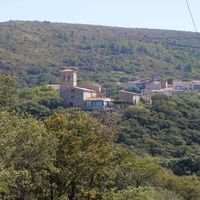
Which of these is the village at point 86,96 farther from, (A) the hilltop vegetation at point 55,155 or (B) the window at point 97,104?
(A) the hilltop vegetation at point 55,155

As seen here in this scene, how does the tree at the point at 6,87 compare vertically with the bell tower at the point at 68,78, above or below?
below

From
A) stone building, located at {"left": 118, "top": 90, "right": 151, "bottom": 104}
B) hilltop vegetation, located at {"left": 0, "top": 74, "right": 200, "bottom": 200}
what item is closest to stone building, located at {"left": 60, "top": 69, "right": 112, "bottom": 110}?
stone building, located at {"left": 118, "top": 90, "right": 151, "bottom": 104}

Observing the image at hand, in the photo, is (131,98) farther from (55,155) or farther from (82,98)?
(55,155)

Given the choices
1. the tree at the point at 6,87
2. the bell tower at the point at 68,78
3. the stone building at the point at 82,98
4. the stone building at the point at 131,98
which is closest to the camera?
the tree at the point at 6,87

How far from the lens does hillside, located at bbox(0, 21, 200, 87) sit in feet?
439

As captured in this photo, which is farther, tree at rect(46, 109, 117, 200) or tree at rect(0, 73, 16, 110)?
tree at rect(46, 109, 117, 200)

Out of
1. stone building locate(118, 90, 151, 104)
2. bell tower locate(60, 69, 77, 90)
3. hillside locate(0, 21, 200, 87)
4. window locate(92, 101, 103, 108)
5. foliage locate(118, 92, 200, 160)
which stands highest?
hillside locate(0, 21, 200, 87)

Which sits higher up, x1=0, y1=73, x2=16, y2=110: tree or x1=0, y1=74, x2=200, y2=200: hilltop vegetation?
x1=0, y1=73, x2=16, y2=110: tree

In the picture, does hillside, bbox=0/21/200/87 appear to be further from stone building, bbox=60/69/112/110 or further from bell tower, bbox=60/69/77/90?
stone building, bbox=60/69/112/110

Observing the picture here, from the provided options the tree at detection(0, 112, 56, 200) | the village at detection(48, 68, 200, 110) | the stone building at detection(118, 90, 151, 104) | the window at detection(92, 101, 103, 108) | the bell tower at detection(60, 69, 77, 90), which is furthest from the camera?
the bell tower at detection(60, 69, 77, 90)

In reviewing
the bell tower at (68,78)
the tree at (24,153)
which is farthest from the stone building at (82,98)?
the tree at (24,153)

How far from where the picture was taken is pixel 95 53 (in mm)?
161500

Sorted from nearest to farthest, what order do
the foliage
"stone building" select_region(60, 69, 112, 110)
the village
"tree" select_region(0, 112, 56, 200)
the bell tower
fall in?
"tree" select_region(0, 112, 56, 200) < the foliage < "stone building" select_region(60, 69, 112, 110) < the village < the bell tower

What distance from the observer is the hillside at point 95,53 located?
134 m
